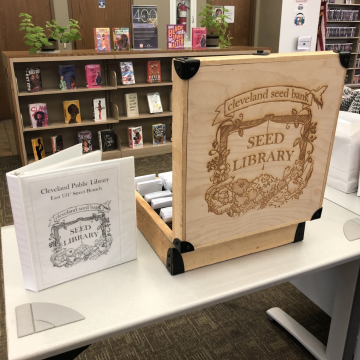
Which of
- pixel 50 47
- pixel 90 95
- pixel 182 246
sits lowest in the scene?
pixel 90 95

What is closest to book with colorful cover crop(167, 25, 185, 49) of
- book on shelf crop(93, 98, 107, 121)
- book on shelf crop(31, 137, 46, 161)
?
book on shelf crop(93, 98, 107, 121)

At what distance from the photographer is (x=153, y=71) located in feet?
14.0

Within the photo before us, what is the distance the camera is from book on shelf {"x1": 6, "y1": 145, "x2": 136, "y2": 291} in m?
0.87

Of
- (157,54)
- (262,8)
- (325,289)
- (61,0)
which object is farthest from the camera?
(262,8)

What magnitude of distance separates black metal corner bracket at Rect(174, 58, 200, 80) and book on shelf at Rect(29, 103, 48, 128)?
3326mm

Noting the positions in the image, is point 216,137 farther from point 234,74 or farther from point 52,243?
point 52,243

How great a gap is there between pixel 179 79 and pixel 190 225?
37cm

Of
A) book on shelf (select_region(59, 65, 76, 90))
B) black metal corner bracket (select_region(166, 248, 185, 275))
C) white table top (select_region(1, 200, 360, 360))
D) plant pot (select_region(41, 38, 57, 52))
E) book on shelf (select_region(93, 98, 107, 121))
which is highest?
plant pot (select_region(41, 38, 57, 52))

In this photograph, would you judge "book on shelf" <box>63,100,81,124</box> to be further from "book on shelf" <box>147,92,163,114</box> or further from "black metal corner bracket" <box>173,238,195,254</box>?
"black metal corner bracket" <box>173,238,195,254</box>

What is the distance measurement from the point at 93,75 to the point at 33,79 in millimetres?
614

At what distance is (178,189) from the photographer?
925mm

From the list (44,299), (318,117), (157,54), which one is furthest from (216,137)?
(157,54)

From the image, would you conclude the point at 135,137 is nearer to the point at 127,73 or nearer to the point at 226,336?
the point at 127,73

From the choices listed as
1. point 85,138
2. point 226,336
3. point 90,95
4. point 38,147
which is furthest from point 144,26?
point 226,336
